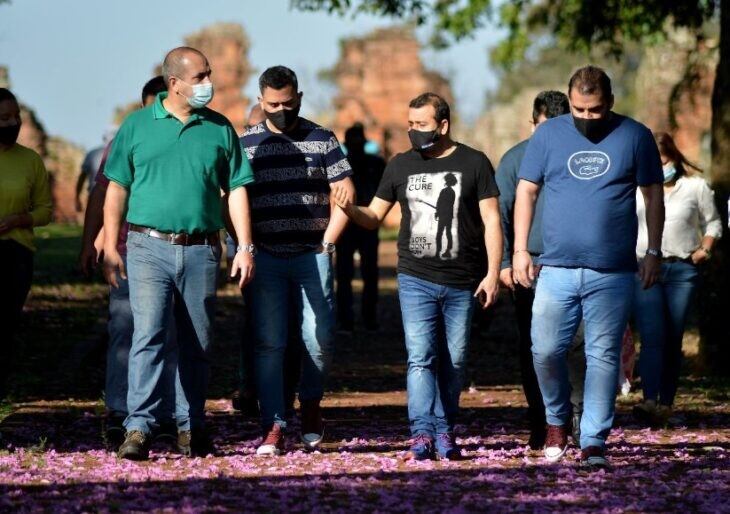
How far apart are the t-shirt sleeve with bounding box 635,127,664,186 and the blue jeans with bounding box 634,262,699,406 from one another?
2842mm

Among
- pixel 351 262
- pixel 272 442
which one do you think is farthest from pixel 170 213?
pixel 351 262

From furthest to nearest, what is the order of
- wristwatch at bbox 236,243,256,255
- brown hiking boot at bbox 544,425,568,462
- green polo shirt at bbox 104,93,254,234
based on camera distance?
1. brown hiking boot at bbox 544,425,568,462
2. wristwatch at bbox 236,243,256,255
3. green polo shirt at bbox 104,93,254,234

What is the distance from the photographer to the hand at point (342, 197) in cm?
886

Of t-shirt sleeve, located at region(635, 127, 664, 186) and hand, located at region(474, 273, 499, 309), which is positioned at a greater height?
t-shirt sleeve, located at region(635, 127, 664, 186)

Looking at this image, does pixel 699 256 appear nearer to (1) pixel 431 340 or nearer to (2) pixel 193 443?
(1) pixel 431 340

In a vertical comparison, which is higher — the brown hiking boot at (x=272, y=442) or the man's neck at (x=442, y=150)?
the man's neck at (x=442, y=150)

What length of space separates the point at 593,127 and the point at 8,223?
3.38m

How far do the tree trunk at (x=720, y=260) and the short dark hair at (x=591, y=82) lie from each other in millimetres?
6281


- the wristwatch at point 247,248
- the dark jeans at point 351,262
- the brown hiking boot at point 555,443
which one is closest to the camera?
the wristwatch at point 247,248

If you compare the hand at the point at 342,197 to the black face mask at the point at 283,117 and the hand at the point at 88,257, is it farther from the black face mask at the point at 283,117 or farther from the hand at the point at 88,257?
the hand at the point at 88,257

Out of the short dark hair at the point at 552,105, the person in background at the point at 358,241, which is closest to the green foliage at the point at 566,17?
the person in background at the point at 358,241

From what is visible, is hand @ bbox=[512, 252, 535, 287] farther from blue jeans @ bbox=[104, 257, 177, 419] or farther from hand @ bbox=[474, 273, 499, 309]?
blue jeans @ bbox=[104, 257, 177, 419]

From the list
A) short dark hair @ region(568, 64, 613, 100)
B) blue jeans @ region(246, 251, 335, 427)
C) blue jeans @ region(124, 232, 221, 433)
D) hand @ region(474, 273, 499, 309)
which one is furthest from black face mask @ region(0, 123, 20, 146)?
short dark hair @ region(568, 64, 613, 100)

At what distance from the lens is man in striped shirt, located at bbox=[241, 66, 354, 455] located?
30.3 feet
